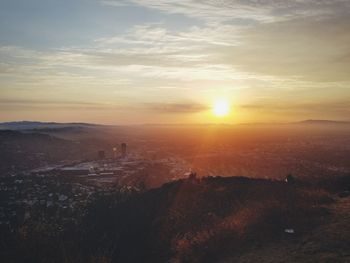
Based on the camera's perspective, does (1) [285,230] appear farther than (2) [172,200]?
No

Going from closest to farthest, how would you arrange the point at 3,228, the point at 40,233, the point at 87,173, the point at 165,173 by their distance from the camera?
the point at 40,233 < the point at 3,228 < the point at 87,173 < the point at 165,173

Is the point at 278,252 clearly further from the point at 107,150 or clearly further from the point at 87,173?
the point at 107,150

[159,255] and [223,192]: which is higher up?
[223,192]

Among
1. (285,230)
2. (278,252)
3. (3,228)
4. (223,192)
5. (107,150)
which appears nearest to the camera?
(278,252)

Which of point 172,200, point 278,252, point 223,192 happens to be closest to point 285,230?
point 278,252

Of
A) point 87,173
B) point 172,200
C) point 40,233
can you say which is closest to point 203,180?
point 172,200

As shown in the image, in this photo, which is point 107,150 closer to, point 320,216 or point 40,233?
point 40,233
